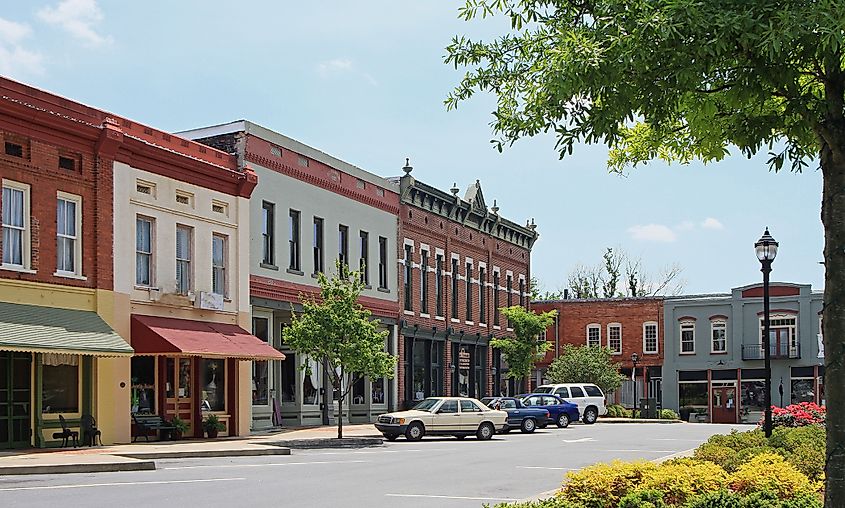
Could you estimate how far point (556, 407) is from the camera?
1783 inches

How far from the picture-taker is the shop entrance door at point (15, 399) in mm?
24312

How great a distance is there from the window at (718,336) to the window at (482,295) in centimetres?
1951

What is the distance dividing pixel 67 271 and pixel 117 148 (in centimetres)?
350

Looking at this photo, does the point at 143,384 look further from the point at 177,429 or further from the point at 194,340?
the point at 194,340

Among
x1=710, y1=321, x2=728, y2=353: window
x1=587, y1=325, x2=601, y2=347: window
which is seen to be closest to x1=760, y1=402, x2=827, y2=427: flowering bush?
x1=710, y1=321, x2=728, y2=353: window

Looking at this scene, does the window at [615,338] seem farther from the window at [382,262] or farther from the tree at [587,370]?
the window at [382,262]

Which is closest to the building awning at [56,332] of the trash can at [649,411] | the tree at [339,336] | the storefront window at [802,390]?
the tree at [339,336]

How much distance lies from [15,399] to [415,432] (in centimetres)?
1284

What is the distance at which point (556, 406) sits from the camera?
45.3 metres

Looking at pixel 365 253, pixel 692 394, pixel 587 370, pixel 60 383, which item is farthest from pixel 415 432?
pixel 692 394

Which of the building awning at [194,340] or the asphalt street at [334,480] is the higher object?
the building awning at [194,340]

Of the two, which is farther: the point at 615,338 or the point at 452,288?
the point at 615,338

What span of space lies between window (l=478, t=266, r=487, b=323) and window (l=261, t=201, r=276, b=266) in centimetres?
1898

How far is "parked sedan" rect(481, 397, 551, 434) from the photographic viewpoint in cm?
4016
